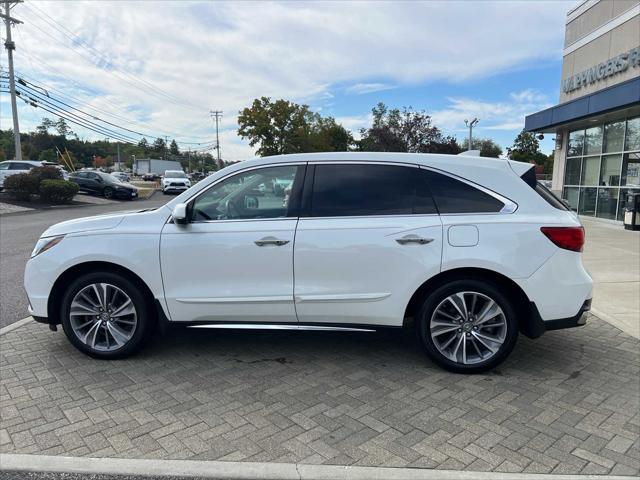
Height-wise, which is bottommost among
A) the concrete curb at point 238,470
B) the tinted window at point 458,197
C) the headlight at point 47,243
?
the concrete curb at point 238,470

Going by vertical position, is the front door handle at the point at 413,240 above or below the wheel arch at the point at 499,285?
above

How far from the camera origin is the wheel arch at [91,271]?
161 inches

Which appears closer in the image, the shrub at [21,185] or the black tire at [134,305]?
the black tire at [134,305]

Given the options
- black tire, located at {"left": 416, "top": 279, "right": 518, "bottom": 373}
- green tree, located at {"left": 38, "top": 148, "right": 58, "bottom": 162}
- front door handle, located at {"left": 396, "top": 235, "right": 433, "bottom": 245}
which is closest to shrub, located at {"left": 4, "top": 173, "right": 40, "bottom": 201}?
front door handle, located at {"left": 396, "top": 235, "right": 433, "bottom": 245}

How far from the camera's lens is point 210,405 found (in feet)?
11.1

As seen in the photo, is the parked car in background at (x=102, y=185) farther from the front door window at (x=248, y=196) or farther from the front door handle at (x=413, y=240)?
the front door handle at (x=413, y=240)

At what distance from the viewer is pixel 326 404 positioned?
3.40 m

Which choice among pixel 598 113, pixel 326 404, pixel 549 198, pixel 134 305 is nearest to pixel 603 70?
pixel 598 113

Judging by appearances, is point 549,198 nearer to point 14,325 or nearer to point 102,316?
point 102,316

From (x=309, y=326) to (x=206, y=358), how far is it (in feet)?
3.27

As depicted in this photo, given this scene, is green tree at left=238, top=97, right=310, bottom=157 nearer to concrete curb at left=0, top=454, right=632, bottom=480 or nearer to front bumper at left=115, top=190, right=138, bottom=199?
front bumper at left=115, top=190, right=138, bottom=199

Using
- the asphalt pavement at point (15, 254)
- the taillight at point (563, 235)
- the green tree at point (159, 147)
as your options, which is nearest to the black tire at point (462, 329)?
the taillight at point (563, 235)

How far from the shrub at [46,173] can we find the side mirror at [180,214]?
2323cm

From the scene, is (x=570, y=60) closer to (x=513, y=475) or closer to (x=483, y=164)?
(x=483, y=164)
